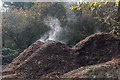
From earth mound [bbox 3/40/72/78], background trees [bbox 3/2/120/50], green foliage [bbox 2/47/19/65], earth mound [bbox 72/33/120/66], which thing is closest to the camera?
earth mound [bbox 3/40/72/78]

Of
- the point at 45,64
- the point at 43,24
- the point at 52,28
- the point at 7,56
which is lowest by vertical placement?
the point at 7,56

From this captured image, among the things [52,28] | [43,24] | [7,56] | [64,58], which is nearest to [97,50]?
[64,58]

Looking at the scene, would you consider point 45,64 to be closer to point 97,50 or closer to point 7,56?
point 97,50

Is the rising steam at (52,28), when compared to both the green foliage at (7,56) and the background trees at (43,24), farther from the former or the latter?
the green foliage at (7,56)

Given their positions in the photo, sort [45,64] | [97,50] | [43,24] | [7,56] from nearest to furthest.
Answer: [45,64] < [97,50] < [7,56] < [43,24]

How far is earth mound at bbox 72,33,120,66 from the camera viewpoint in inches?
249

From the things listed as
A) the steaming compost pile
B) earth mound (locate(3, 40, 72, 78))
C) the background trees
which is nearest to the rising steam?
the background trees

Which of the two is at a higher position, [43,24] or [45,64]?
[43,24]

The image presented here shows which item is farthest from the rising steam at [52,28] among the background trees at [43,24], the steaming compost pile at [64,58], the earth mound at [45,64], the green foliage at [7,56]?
the earth mound at [45,64]

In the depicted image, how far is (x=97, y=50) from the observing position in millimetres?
6789

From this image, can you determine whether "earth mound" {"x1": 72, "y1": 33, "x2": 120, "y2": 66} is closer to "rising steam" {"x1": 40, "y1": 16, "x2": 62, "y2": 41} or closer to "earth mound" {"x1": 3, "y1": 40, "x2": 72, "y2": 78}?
"earth mound" {"x1": 3, "y1": 40, "x2": 72, "y2": 78}

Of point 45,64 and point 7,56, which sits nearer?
point 45,64

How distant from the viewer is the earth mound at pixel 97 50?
6.34 metres

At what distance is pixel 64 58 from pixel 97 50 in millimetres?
1471
